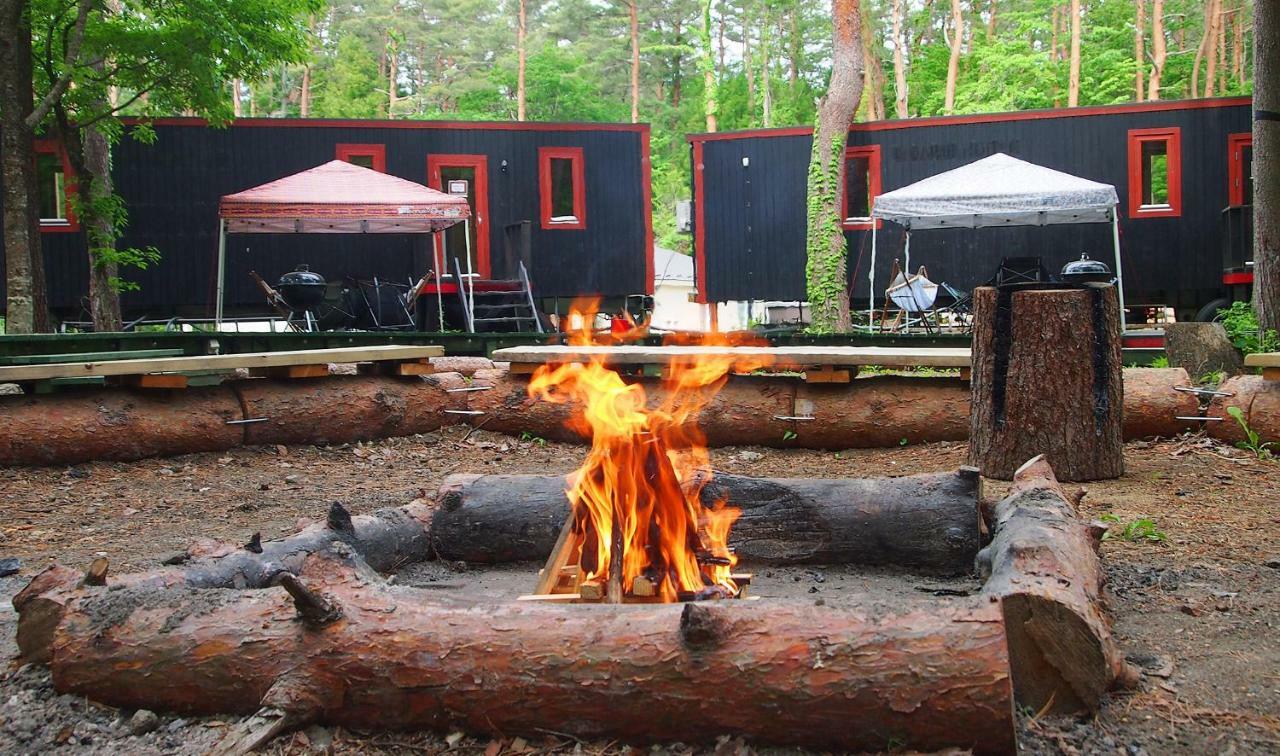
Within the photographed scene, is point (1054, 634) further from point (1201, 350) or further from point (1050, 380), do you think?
point (1201, 350)

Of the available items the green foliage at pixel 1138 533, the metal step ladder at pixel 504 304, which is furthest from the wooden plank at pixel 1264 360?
the metal step ladder at pixel 504 304

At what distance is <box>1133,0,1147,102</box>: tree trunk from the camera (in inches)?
1585

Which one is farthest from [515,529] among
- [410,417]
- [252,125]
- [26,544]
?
[252,125]

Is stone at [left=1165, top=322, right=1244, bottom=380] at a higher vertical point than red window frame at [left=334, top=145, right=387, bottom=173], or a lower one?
lower

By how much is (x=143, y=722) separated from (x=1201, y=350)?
9.37m

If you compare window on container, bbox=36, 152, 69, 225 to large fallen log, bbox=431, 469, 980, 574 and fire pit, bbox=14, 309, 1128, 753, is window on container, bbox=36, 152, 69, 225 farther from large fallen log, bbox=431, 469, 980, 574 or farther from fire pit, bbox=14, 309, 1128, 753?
fire pit, bbox=14, 309, 1128, 753

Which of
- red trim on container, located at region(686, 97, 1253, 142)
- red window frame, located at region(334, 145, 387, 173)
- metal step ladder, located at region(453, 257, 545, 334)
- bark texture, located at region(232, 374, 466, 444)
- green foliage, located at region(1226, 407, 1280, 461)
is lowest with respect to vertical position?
green foliage, located at region(1226, 407, 1280, 461)

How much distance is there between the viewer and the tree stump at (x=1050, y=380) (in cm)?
612

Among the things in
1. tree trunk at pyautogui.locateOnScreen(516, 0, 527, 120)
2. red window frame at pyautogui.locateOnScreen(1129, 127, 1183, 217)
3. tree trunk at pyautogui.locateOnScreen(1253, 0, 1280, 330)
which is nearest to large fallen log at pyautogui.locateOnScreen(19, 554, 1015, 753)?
tree trunk at pyautogui.locateOnScreen(1253, 0, 1280, 330)

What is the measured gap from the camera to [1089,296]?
20.1ft

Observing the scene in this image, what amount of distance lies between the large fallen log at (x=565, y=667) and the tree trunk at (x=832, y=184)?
16578mm

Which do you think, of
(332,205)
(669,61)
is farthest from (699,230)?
(669,61)

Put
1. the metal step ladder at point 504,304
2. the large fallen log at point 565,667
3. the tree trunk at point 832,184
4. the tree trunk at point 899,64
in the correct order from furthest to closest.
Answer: the tree trunk at point 899,64
the tree trunk at point 832,184
the metal step ladder at point 504,304
the large fallen log at point 565,667

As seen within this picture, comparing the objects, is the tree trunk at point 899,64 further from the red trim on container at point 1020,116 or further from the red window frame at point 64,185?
the red window frame at point 64,185
